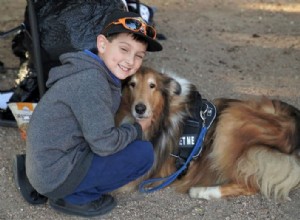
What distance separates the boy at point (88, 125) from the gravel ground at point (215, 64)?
35cm

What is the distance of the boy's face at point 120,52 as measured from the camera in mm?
2717

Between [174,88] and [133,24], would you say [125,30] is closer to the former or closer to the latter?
[133,24]

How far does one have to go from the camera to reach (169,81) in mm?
3252

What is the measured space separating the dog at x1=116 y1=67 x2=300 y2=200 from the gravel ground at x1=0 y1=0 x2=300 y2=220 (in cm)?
12

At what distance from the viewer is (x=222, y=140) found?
3287 millimetres

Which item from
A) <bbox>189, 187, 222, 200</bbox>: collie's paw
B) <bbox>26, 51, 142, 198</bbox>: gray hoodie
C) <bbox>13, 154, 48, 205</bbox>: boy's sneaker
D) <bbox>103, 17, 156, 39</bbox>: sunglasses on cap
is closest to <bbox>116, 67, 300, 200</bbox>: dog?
<bbox>189, 187, 222, 200</bbox>: collie's paw

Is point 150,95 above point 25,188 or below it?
above

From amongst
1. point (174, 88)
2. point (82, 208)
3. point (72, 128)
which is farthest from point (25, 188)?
point (174, 88)

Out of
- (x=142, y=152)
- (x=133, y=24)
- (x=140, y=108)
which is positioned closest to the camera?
(x=133, y=24)

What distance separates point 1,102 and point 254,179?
84.8 inches

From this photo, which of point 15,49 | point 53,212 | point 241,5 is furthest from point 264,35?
point 53,212

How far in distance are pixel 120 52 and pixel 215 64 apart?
2633 millimetres

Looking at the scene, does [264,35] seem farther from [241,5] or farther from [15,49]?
[15,49]

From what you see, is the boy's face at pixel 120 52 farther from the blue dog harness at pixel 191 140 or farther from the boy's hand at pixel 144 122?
the blue dog harness at pixel 191 140
